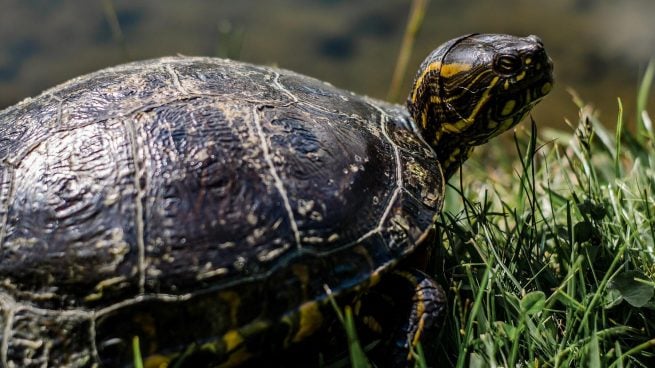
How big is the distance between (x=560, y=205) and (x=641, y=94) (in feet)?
3.88

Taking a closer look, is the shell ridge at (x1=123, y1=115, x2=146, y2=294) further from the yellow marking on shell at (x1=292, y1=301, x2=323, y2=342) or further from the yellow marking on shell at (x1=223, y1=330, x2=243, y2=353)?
the yellow marking on shell at (x1=292, y1=301, x2=323, y2=342)

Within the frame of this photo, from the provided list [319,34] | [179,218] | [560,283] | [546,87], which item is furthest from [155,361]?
[319,34]

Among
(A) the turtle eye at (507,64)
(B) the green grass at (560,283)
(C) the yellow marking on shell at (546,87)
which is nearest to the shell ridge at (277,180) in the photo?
(B) the green grass at (560,283)

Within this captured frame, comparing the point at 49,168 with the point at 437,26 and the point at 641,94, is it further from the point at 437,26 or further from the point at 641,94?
the point at 437,26

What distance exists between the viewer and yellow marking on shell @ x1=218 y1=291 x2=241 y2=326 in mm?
2322

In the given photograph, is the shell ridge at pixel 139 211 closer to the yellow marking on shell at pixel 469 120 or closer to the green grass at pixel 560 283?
the green grass at pixel 560 283

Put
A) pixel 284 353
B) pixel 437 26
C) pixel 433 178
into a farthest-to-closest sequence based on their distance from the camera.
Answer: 1. pixel 437 26
2. pixel 433 178
3. pixel 284 353

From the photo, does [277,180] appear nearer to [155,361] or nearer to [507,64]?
[155,361]

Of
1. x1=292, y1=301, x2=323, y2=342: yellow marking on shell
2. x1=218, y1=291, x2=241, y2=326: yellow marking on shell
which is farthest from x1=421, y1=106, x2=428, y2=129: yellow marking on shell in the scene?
x1=218, y1=291, x2=241, y2=326: yellow marking on shell

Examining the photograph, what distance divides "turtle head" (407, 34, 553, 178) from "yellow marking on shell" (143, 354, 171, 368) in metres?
1.44

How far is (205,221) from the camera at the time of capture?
7.75 ft

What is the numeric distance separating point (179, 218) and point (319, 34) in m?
7.97

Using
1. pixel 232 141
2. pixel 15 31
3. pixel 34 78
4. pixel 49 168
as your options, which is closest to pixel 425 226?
pixel 232 141

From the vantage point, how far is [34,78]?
914 cm
